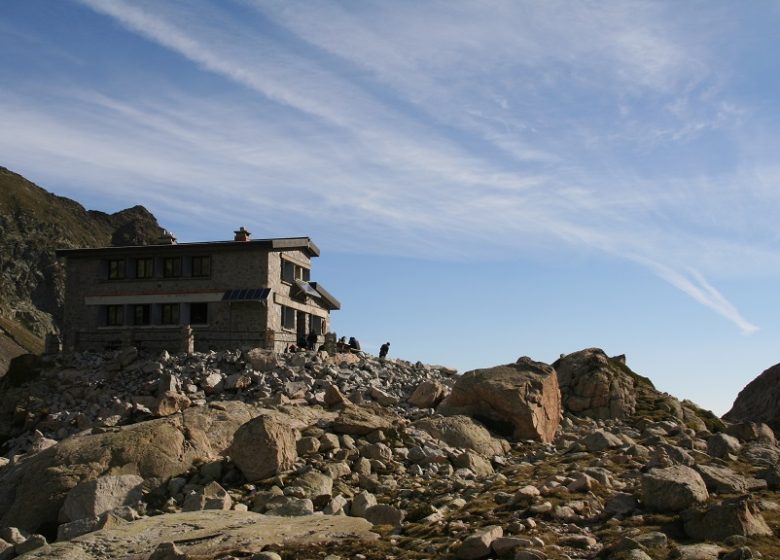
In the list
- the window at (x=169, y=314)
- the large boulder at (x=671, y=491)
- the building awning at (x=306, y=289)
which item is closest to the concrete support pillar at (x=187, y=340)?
the window at (x=169, y=314)

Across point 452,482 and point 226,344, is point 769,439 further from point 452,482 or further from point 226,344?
point 226,344

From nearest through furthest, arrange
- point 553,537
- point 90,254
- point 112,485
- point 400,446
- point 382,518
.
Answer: point 553,537 → point 382,518 → point 112,485 → point 400,446 → point 90,254

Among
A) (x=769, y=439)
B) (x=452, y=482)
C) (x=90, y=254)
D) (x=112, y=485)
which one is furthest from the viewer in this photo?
(x=90, y=254)

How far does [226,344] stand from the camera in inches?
1754

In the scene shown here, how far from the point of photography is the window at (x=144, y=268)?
4769 cm

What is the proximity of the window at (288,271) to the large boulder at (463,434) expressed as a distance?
21.9 metres

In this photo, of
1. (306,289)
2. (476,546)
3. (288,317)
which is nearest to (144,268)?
(288,317)

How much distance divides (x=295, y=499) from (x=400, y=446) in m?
6.92

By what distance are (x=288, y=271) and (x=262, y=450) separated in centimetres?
2840

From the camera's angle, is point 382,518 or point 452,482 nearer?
point 382,518

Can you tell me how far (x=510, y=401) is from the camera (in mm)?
29578

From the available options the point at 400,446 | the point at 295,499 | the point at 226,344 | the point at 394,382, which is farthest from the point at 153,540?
the point at 226,344

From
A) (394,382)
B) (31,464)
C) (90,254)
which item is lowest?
(31,464)

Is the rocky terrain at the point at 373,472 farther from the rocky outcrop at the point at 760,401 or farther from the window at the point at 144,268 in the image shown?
the rocky outcrop at the point at 760,401
